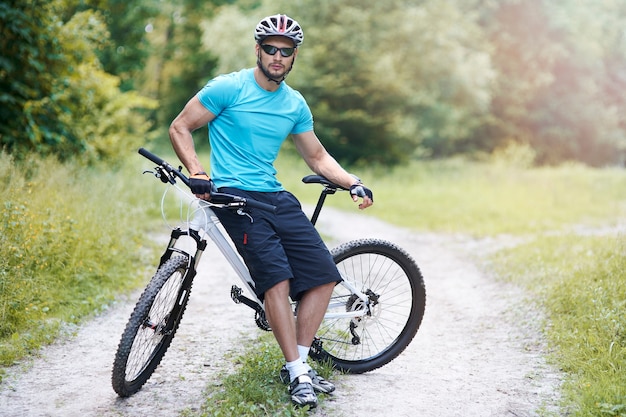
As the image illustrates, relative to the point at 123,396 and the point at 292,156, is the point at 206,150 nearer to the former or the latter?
the point at 292,156

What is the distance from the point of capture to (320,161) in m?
4.18

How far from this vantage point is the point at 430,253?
29.6 ft

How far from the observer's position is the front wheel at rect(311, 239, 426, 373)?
14.1 ft

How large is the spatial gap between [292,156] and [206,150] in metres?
8.91

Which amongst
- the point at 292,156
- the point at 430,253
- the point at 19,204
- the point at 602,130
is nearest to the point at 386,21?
the point at 292,156

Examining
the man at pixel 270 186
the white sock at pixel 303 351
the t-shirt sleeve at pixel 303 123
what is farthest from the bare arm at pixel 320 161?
the white sock at pixel 303 351

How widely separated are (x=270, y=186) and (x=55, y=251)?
303cm

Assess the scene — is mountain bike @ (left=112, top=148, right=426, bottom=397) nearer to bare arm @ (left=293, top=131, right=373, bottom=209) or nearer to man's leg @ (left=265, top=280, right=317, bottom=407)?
bare arm @ (left=293, top=131, right=373, bottom=209)

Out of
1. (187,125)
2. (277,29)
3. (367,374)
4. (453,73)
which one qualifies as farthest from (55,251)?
(453,73)

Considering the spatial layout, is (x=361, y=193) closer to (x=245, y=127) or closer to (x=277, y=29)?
(x=245, y=127)

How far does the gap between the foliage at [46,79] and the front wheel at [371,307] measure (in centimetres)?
497

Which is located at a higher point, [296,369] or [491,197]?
[491,197]

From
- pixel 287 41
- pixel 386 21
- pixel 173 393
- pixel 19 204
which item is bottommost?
pixel 173 393

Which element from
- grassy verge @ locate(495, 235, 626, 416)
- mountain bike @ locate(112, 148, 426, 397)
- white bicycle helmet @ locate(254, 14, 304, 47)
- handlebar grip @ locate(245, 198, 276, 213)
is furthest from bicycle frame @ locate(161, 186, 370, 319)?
grassy verge @ locate(495, 235, 626, 416)
